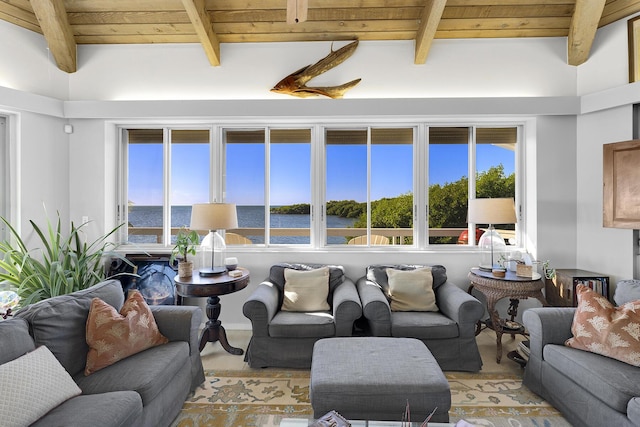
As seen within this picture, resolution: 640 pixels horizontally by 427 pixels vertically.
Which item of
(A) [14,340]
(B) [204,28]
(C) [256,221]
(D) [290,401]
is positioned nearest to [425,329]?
(D) [290,401]

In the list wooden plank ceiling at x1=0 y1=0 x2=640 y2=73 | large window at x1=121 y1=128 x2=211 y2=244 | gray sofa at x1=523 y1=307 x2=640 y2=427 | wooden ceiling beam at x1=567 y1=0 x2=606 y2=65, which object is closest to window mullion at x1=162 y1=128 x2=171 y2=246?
large window at x1=121 y1=128 x2=211 y2=244

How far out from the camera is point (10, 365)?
1.44 m

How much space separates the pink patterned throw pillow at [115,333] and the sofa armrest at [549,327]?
2.65 meters

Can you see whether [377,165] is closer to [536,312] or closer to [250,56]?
[250,56]

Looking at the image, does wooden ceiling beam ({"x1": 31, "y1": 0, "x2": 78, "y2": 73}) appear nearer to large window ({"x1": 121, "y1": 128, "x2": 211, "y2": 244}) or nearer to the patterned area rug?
large window ({"x1": 121, "y1": 128, "x2": 211, "y2": 244})

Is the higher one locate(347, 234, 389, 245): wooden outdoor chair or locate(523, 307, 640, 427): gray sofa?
locate(347, 234, 389, 245): wooden outdoor chair

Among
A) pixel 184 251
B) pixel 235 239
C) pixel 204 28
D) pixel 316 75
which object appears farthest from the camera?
pixel 235 239

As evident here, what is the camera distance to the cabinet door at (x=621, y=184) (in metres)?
2.90

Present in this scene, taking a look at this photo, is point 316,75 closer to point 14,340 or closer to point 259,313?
point 259,313

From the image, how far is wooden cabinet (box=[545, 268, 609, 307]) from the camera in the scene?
3082mm

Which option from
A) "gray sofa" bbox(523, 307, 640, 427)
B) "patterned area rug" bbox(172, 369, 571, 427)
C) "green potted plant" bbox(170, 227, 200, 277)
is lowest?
"patterned area rug" bbox(172, 369, 571, 427)

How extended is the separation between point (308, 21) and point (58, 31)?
2614 millimetres

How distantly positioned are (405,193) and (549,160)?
1.55 metres

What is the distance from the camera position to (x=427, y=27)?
316 centimetres
